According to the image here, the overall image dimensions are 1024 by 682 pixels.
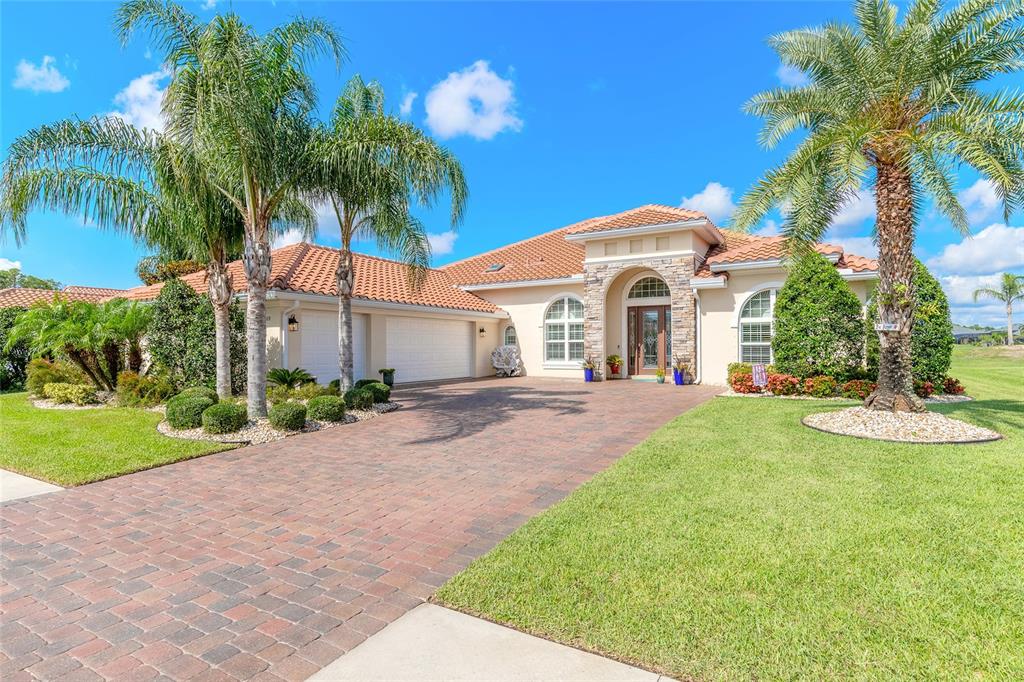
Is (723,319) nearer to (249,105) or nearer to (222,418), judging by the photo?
(249,105)

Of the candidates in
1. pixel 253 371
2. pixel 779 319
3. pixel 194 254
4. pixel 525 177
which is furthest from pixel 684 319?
pixel 194 254

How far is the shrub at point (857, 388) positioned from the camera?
42.4 ft

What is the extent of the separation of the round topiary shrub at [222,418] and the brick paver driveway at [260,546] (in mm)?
1158

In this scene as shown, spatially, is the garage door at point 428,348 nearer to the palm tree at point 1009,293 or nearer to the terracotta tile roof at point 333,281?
the terracotta tile roof at point 333,281

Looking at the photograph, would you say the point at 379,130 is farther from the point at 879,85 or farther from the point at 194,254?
the point at 879,85

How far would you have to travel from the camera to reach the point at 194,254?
1198 cm

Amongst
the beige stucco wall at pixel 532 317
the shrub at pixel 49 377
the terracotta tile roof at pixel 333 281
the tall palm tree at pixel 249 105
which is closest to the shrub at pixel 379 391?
the tall palm tree at pixel 249 105

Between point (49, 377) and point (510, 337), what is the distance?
1571 cm

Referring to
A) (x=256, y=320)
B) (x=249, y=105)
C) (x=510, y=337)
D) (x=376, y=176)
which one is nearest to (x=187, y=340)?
(x=256, y=320)

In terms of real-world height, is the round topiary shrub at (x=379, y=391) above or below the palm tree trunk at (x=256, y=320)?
below

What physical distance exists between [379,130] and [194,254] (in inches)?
219

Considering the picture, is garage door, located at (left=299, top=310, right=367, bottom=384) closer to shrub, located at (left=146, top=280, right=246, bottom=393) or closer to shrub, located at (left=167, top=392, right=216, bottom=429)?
shrub, located at (left=146, top=280, right=246, bottom=393)

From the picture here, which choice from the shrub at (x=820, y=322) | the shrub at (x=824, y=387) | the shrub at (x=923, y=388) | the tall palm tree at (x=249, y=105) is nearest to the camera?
the tall palm tree at (x=249, y=105)

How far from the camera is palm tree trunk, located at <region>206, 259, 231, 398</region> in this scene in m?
11.6
